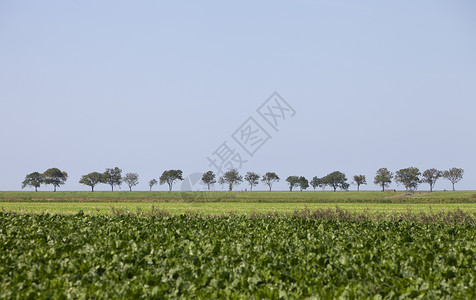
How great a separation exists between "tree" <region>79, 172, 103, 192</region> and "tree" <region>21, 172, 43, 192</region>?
16017 mm

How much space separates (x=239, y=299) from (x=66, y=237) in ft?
33.1

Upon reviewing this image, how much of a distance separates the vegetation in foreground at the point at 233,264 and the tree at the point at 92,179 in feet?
568

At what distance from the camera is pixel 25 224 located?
23078mm

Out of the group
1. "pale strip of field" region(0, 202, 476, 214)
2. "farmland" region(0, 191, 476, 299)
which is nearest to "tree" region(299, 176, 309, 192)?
"pale strip of field" region(0, 202, 476, 214)

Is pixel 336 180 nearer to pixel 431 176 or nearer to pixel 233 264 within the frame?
pixel 431 176

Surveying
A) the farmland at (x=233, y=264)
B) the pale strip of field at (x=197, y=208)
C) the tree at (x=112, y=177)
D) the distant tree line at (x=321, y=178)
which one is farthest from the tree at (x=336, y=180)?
the farmland at (x=233, y=264)

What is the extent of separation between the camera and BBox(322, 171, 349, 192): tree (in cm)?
18988

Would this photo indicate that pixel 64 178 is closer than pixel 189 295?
No

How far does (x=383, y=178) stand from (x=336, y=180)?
67.0 ft

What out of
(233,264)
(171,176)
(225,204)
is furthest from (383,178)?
(233,264)

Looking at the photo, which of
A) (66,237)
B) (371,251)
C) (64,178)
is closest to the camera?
(371,251)

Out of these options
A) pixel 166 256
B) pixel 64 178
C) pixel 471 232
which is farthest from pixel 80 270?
pixel 64 178

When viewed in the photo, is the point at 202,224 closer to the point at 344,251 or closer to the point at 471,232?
the point at 344,251

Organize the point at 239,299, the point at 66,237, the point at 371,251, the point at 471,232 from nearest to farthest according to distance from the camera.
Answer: the point at 239,299 → the point at 371,251 → the point at 66,237 → the point at 471,232
